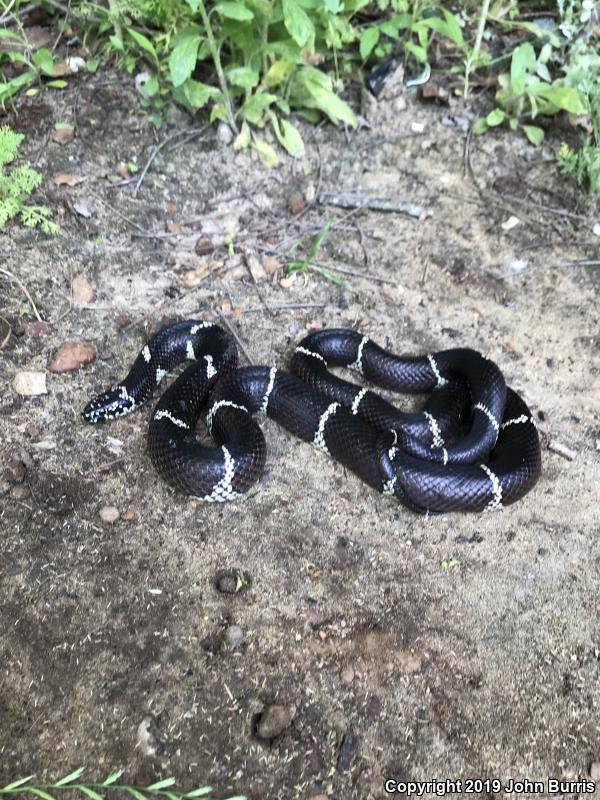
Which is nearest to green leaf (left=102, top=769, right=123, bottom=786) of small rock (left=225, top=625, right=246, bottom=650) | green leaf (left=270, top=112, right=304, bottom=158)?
small rock (left=225, top=625, right=246, bottom=650)

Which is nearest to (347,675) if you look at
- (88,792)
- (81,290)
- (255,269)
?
(88,792)

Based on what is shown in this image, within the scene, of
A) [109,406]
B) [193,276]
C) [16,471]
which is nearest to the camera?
[16,471]

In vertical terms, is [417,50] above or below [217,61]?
below

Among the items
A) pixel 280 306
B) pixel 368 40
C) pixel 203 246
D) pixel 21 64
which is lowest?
pixel 280 306

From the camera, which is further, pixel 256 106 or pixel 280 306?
pixel 256 106

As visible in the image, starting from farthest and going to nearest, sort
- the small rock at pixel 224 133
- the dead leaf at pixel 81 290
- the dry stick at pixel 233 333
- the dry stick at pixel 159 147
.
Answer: the small rock at pixel 224 133, the dry stick at pixel 159 147, the dead leaf at pixel 81 290, the dry stick at pixel 233 333

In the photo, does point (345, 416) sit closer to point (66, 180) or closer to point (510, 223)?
point (510, 223)

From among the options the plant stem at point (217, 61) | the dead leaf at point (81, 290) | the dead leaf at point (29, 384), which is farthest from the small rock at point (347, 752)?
the plant stem at point (217, 61)

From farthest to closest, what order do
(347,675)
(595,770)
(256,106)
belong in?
(256,106)
(347,675)
(595,770)

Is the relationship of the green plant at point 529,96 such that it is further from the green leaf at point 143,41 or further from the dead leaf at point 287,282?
the green leaf at point 143,41
